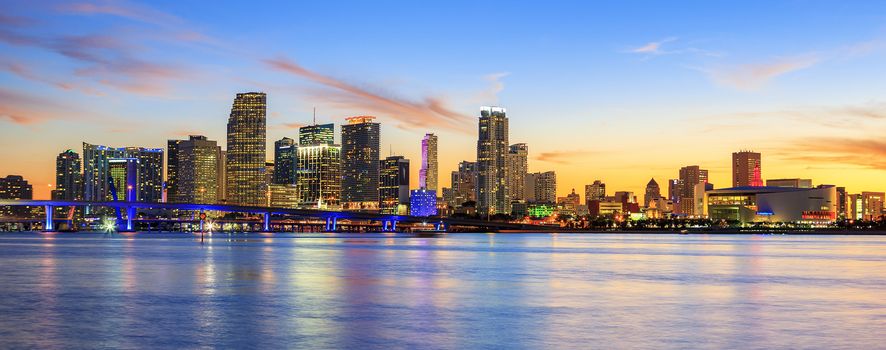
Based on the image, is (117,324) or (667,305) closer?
(117,324)

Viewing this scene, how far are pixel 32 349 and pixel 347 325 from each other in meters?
8.82

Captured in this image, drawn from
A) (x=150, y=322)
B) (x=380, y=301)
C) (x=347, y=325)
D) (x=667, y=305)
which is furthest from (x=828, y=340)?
(x=150, y=322)

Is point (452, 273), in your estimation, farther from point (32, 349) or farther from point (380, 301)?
point (32, 349)

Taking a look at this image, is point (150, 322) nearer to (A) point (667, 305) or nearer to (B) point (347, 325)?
(B) point (347, 325)

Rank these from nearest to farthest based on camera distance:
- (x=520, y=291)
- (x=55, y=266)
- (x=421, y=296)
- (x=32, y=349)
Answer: (x=32, y=349)
(x=421, y=296)
(x=520, y=291)
(x=55, y=266)

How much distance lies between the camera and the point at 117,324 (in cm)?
2930

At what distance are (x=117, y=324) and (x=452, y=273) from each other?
101 ft

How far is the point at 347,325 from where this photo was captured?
29.0 meters

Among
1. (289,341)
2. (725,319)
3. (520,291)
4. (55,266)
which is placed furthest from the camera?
(55,266)

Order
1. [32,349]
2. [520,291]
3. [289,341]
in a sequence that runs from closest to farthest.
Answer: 1. [32,349]
2. [289,341]
3. [520,291]

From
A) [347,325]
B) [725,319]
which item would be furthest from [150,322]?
[725,319]

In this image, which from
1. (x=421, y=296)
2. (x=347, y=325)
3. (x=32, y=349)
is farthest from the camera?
(x=421, y=296)

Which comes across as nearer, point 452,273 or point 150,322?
point 150,322

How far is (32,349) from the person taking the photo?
78.2 ft
